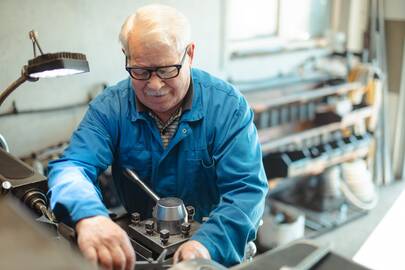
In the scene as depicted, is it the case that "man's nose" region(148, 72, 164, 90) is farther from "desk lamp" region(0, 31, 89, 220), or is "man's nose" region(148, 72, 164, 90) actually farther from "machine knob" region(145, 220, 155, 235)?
"machine knob" region(145, 220, 155, 235)

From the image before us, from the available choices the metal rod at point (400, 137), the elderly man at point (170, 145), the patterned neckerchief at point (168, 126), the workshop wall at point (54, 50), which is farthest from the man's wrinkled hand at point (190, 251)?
the metal rod at point (400, 137)

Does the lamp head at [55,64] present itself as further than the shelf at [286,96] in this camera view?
No

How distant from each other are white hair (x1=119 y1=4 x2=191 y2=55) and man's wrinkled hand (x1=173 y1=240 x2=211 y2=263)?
0.51 metres

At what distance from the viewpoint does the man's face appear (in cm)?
129

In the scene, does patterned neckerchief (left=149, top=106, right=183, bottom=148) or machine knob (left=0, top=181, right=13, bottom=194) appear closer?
machine knob (left=0, top=181, right=13, bottom=194)

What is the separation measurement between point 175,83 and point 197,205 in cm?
38

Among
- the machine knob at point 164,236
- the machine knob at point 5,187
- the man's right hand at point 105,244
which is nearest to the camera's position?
the man's right hand at point 105,244

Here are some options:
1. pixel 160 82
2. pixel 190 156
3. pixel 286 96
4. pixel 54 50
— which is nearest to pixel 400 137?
pixel 286 96

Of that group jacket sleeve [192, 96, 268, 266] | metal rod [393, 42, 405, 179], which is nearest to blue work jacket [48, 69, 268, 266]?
jacket sleeve [192, 96, 268, 266]

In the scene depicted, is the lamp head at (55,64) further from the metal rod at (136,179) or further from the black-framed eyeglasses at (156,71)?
the metal rod at (136,179)

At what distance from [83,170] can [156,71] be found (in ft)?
1.06

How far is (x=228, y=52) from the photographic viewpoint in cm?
314

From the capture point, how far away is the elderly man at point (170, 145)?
122 centimetres

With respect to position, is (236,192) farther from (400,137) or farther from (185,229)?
(400,137)
